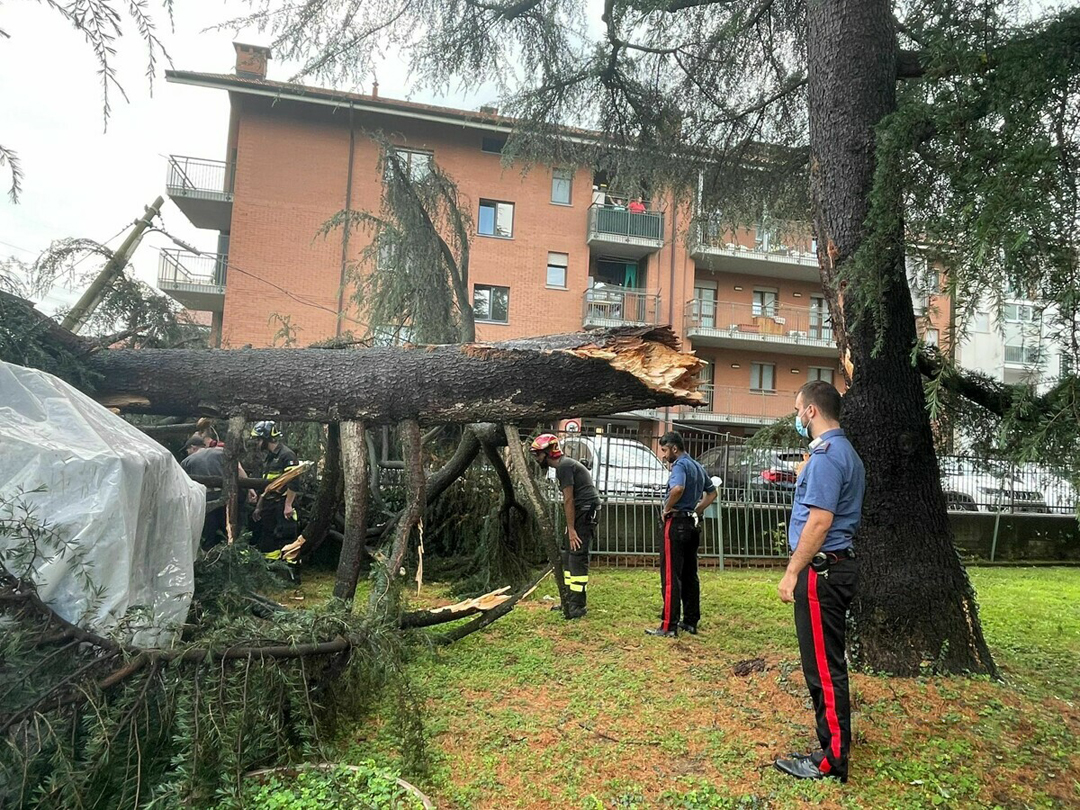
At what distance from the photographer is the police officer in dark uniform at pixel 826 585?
3.13m

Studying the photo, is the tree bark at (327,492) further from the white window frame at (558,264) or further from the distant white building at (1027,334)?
the white window frame at (558,264)

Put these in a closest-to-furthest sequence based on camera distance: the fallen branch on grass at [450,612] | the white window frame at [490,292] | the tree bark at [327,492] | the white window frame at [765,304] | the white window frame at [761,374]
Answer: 1. the fallen branch on grass at [450,612]
2. the tree bark at [327,492]
3. the white window frame at [490,292]
4. the white window frame at [765,304]
5. the white window frame at [761,374]

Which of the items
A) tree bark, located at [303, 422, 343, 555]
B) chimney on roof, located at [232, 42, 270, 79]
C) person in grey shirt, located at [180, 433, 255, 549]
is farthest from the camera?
chimney on roof, located at [232, 42, 270, 79]

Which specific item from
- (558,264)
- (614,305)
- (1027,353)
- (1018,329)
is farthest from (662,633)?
(558,264)

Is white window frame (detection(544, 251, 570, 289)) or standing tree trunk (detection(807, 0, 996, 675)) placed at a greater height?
white window frame (detection(544, 251, 570, 289))

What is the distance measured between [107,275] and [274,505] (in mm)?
2963

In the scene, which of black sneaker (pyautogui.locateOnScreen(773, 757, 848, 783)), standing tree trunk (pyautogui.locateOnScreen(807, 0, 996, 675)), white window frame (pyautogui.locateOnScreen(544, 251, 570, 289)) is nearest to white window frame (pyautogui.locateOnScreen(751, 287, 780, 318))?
white window frame (pyautogui.locateOnScreen(544, 251, 570, 289))

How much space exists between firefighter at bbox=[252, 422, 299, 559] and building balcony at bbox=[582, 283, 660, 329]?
54.0 ft

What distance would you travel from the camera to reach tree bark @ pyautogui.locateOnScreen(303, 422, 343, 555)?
229 inches

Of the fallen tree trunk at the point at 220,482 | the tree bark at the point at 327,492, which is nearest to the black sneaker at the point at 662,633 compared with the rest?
the tree bark at the point at 327,492

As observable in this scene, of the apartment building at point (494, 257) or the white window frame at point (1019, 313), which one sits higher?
the apartment building at point (494, 257)

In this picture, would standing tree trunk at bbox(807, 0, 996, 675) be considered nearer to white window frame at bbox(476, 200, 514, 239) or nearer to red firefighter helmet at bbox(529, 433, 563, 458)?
red firefighter helmet at bbox(529, 433, 563, 458)

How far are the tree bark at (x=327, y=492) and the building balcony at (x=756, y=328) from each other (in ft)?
64.2

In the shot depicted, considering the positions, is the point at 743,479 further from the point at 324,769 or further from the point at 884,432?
the point at 324,769
